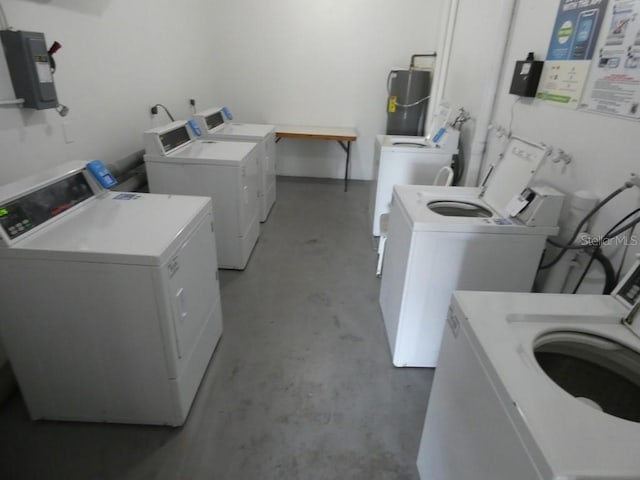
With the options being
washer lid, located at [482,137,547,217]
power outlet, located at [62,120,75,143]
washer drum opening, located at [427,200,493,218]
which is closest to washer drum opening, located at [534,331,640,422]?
washer lid, located at [482,137,547,217]

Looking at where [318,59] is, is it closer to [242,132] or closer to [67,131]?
[242,132]

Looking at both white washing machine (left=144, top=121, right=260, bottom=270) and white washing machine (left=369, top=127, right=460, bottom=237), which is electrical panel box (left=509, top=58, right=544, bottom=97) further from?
white washing machine (left=144, top=121, right=260, bottom=270)

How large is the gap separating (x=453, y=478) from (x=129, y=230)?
1443 mm

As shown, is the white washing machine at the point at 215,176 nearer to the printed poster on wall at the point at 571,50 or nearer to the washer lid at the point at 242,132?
the washer lid at the point at 242,132

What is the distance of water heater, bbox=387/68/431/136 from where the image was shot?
4.27 m

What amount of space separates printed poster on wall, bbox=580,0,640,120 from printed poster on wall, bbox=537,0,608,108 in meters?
0.06

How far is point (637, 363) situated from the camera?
40.8 inches

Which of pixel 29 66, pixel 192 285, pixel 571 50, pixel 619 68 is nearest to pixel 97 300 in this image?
pixel 192 285

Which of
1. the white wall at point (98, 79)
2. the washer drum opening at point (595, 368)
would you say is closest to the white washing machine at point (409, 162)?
the white wall at point (98, 79)

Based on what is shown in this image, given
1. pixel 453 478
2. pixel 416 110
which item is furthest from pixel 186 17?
pixel 453 478

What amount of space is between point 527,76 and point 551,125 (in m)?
0.33

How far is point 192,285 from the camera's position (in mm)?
1701

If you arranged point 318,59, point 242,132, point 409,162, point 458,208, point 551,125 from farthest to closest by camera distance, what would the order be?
point 318,59
point 242,132
point 409,162
point 458,208
point 551,125

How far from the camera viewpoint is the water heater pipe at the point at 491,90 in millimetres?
2330
